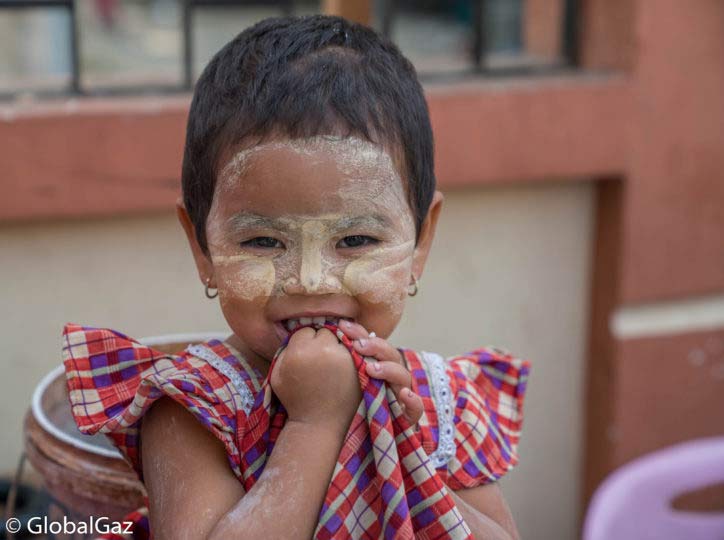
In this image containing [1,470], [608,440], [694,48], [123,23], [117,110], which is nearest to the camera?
[117,110]

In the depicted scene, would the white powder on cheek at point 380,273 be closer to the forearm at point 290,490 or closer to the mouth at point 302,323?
the mouth at point 302,323

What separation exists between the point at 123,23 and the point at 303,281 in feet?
36.3

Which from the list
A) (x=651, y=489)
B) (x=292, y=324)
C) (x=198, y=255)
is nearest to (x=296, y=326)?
(x=292, y=324)

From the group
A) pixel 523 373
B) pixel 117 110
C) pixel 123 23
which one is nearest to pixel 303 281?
pixel 523 373

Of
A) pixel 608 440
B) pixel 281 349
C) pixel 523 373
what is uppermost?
pixel 281 349

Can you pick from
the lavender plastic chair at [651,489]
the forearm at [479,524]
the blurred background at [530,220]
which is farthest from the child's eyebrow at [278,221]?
the lavender plastic chair at [651,489]

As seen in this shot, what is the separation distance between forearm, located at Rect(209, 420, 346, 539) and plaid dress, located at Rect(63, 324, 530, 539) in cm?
2

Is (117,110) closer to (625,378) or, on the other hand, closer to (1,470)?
(1,470)

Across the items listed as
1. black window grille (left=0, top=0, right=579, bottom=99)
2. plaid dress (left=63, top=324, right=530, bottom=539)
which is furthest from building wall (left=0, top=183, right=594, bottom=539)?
plaid dress (left=63, top=324, right=530, bottom=539)

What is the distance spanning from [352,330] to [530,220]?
1905 millimetres

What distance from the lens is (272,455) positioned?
1.44 metres

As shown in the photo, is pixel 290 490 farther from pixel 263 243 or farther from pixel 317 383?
pixel 263 243

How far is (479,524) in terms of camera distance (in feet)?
5.17

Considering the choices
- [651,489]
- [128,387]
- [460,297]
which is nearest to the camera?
[128,387]
